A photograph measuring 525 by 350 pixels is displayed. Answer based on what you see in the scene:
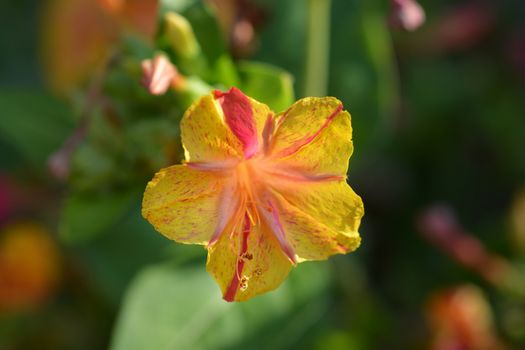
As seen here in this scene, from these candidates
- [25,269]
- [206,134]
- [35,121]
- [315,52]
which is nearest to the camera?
[206,134]

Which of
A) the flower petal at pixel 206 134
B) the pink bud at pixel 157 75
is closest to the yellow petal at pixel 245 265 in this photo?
the flower petal at pixel 206 134

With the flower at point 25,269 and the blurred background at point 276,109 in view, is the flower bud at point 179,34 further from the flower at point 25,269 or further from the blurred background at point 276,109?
the flower at point 25,269

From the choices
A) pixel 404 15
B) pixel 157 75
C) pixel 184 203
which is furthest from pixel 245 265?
pixel 404 15

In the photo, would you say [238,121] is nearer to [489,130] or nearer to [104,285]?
[104,285]

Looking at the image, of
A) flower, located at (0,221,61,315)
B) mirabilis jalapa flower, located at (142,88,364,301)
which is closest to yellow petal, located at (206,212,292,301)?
mirabilis jalapa flower, located at (142,88,364,301)

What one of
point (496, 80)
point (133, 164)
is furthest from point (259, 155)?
point (496, 80)

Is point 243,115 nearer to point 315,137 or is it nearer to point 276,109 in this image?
point 315,137
